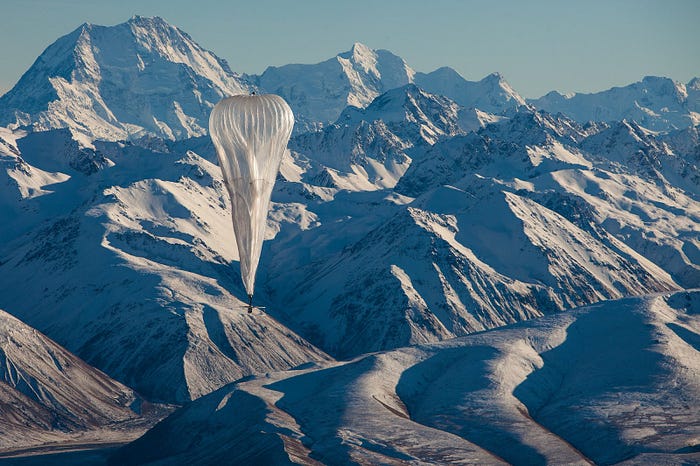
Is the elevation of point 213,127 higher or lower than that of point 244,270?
higher

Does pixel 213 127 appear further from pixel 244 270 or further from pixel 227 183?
pixel 244 270

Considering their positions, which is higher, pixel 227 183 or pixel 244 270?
pixel 227 183

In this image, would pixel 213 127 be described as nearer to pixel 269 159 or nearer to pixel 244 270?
pixel 269 159

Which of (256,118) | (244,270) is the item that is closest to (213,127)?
(256,118)

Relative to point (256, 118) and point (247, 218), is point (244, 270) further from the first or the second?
point (256, 118)

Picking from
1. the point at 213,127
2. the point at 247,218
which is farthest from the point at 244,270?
the point at 213,127
